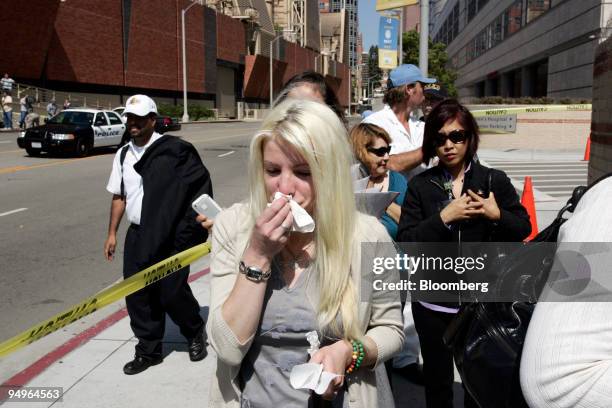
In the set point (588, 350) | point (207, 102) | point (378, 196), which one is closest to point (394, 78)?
point (378, 196)

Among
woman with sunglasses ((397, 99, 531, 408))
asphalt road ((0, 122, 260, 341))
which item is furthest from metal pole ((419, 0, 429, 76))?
woman with sunglasses ((397, 99, 531, 408))

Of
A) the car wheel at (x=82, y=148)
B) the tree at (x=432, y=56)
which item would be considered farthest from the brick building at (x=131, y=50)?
the tree at (x=432, y=56)

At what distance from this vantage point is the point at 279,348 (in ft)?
6.04

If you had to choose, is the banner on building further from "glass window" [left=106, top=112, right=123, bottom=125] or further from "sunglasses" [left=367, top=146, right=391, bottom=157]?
"sunglasses" [left=367, top=146, right=391, bottom=157]

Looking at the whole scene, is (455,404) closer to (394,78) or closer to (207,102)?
(394,78)

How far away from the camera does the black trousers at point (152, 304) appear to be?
4.09m

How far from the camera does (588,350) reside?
1.08 m

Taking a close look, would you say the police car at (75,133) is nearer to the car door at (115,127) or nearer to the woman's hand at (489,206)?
the car door at (115,127)

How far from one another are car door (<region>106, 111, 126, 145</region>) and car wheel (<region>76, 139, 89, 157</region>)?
1.66 metres

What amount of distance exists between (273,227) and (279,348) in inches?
18.7

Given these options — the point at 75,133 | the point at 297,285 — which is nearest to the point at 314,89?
the point at 297,285

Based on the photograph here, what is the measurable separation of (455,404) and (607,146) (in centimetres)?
255

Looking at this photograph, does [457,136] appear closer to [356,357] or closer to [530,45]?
[356,357]

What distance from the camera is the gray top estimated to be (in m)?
1.81
